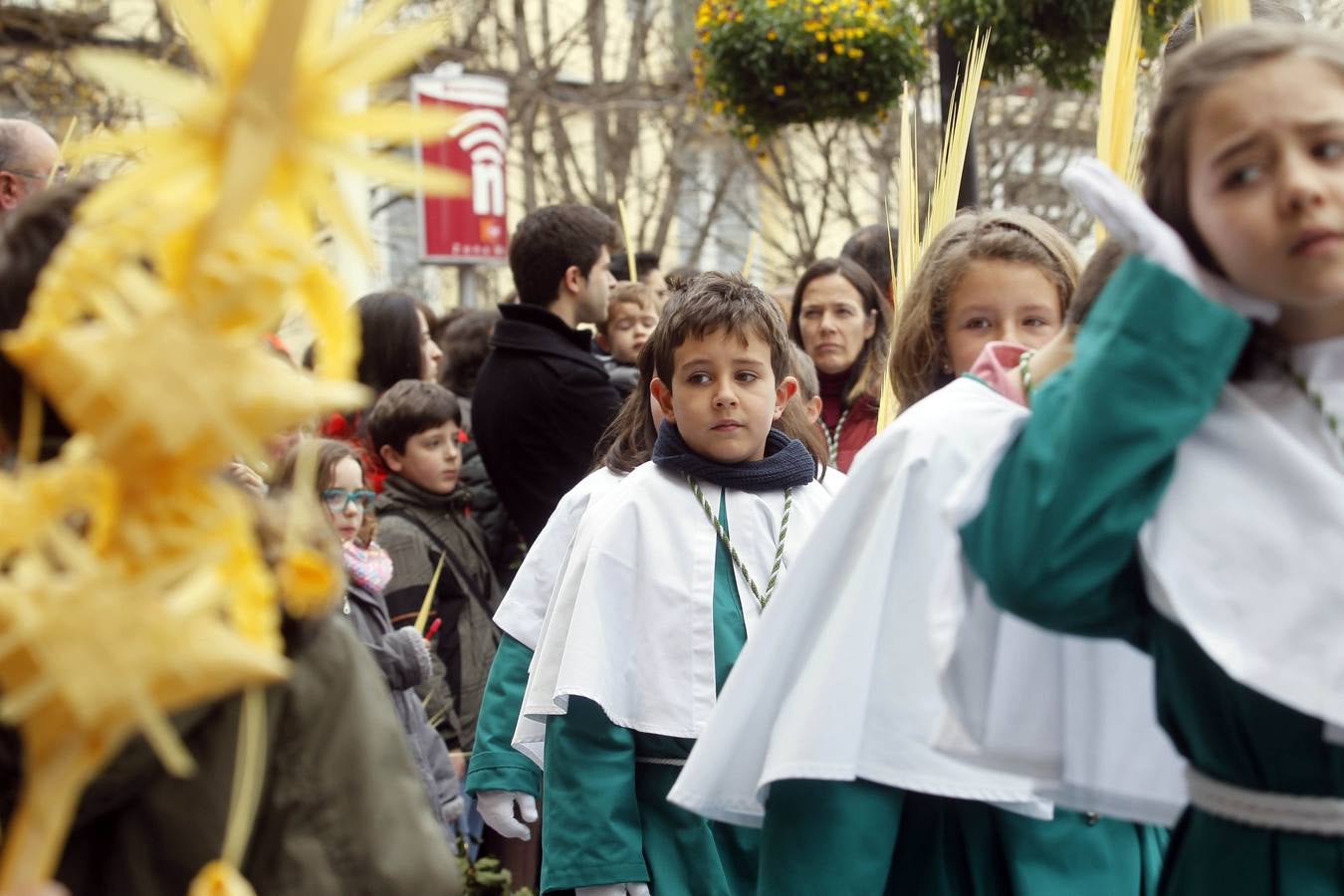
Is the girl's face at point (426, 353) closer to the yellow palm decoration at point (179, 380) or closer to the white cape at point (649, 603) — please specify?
the white cape at point (649, 603)

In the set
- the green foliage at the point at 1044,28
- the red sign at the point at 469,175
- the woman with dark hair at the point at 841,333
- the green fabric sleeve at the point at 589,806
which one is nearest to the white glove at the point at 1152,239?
the green fabric sleeve at the point at 589,806

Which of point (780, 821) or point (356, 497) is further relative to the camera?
point (356, 497)

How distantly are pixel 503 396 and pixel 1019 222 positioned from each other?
2.47 meters

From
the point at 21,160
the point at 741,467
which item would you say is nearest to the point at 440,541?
the point at 21,160

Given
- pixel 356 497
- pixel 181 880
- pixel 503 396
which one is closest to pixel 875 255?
pixel 503 396

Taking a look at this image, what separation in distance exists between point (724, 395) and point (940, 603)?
1.50 meters

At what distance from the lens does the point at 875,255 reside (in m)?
5.92

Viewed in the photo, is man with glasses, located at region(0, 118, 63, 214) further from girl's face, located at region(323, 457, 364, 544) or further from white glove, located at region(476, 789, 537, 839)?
white glove, located at region(476, 789, 537, 839)

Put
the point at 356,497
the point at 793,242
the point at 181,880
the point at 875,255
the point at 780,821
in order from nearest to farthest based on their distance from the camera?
the point at 181,880
the point at 780,821
the point at 356,497
the point at 875,255
the point at 793,242

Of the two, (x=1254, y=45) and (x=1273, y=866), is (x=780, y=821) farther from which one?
(x=1254, y=45)

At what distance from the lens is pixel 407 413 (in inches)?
215

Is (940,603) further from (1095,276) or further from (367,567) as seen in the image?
(367,567)

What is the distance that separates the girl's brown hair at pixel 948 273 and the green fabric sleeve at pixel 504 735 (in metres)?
1.17

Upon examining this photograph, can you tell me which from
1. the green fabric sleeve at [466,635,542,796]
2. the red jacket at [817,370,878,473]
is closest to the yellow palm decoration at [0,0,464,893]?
the green fabric sleeve at [466,635,542,796]
